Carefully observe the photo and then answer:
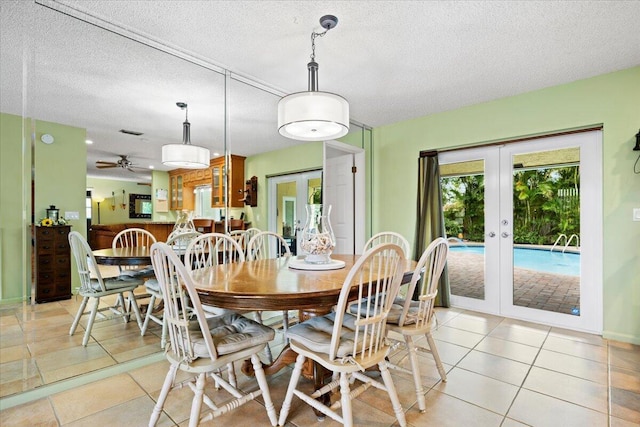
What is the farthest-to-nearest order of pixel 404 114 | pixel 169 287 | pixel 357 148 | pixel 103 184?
pixel 357 148 → pixel 404 114 → pixel 103 184 → pixel 169 287

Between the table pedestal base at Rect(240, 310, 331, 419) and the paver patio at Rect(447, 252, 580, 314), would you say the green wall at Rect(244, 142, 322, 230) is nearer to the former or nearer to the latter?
the table pedestal base at Rect(240, 310, 331, 419)

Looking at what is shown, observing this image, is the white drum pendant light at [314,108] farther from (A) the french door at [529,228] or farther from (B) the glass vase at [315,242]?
(A) the french door at [529,228]

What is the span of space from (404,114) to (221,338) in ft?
11.3

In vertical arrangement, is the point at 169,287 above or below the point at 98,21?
below

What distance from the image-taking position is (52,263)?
90.6 inches

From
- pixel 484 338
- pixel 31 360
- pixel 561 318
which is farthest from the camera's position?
pixel 561 318

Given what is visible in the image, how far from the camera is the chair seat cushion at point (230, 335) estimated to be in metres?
1.53

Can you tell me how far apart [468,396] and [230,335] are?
151 centimetres

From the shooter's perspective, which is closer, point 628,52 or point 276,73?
point 628,52

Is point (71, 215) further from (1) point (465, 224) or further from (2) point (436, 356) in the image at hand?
(1) point (465, 224)

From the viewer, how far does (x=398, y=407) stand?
5.38 feet

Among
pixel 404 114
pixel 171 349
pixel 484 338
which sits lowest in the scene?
pixel 484 338

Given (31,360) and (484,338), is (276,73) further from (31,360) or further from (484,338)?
(484,338)

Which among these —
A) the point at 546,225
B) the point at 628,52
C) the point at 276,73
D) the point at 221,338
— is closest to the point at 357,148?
the point at 276,73
